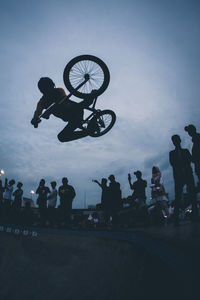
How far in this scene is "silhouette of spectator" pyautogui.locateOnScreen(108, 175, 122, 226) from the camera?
17.3 ft

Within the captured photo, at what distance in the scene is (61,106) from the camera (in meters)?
3.83

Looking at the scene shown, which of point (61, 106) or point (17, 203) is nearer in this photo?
point (61, 106)

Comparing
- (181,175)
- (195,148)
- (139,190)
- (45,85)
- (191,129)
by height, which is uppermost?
(45,85)

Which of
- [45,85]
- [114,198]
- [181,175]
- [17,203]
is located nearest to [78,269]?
[114,198]

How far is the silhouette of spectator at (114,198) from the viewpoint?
527cm

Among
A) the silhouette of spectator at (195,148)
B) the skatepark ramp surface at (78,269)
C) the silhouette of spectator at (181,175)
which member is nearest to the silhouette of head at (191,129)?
the silhouette of spectator at (195,148)

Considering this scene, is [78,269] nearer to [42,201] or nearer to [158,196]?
[158,196]

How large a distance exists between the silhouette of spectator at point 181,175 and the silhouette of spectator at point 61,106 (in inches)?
86.6

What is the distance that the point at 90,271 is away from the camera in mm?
2994

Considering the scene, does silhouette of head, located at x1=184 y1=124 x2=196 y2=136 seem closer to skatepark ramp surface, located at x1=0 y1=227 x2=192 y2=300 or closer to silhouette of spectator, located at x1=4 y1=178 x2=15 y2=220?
skatepark ramp surface, located at x1=0 y1=227 x2=192 y2=300

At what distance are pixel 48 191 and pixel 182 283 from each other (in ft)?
18.7

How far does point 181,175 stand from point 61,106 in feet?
9.39

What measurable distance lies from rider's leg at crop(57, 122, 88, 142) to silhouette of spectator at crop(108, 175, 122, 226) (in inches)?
84.1

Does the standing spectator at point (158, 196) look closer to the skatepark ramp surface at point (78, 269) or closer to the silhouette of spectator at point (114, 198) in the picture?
the silhouette of spectator at point (114, 198)
